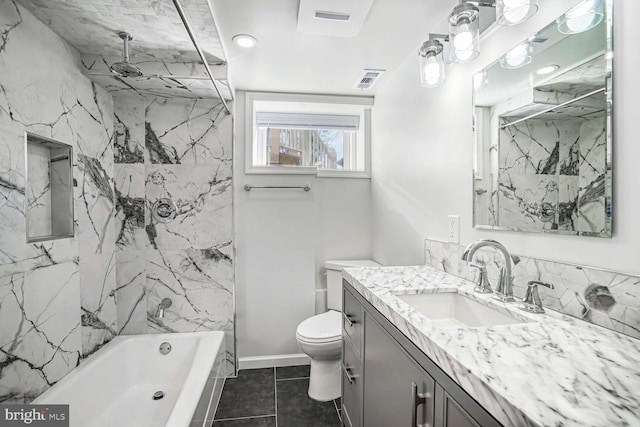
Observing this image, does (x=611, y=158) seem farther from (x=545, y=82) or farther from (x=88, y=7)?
(x=88, y=7)

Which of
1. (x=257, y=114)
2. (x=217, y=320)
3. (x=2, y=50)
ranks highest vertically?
(x=257, y=114)

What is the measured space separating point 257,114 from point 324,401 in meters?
2.39

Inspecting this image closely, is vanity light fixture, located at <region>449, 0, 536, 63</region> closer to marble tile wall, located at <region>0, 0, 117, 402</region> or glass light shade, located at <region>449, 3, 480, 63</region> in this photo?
glass light shade, located at <region>449, 3, 480, 63</region>

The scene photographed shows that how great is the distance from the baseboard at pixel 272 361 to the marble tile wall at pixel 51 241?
1.02 m

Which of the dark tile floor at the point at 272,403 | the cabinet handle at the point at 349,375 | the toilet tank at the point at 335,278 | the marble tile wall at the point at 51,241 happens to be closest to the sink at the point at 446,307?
the cabinet handle at the point at 349,375

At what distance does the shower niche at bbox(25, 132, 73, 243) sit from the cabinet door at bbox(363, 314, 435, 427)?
1652mm

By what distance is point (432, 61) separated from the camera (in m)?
1.50

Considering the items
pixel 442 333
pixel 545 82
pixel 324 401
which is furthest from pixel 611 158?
pixel 324 401

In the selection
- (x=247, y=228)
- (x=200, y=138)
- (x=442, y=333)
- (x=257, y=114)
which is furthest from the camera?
(x=257, y=114)

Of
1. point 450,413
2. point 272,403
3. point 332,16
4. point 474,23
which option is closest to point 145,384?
point 272,403

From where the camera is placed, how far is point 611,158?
0.88 metres

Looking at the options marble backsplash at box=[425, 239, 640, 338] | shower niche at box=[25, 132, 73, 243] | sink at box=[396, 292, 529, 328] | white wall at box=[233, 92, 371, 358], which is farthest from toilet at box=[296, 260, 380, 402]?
shower niche at box=[25, 132, 73, 243]

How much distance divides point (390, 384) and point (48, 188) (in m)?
1.95

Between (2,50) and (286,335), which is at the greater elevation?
(2,50)
